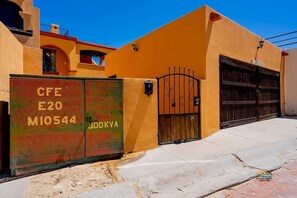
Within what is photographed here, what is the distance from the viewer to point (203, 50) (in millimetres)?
6891

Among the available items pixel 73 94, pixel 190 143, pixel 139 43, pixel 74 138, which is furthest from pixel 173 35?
pixel 74 138

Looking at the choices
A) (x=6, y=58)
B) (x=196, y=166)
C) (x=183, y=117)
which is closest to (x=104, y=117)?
(x=196, y=166)

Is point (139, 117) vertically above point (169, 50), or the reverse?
point (169, 50)

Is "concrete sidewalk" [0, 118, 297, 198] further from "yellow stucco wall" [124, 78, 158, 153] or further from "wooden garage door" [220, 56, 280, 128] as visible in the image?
"wooden garage door" [220, 56, 280, 128]

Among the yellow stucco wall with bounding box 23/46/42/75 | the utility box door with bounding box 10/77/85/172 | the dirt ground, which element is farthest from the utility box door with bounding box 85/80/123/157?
the yellow stucco wall with bounding box 23/46/42/75

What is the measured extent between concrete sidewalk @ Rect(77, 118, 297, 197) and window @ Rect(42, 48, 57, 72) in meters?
17.8

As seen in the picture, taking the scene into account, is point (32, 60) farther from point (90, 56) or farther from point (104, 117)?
point (90, 56)

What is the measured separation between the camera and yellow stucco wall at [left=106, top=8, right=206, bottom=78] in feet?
23.2

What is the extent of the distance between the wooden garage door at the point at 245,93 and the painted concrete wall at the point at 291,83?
131 cm

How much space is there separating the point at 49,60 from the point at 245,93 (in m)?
17.9

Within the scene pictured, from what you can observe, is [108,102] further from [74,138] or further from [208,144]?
[208,144]

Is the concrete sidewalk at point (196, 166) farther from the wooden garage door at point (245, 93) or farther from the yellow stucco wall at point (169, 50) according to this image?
the yellow stucco wall at point (169, 50)

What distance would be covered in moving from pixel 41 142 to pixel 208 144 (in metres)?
4.48

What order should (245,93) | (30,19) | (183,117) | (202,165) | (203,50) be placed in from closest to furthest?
(202,165)
(183,117)
(203,50)
(245,93)
(30,19)
